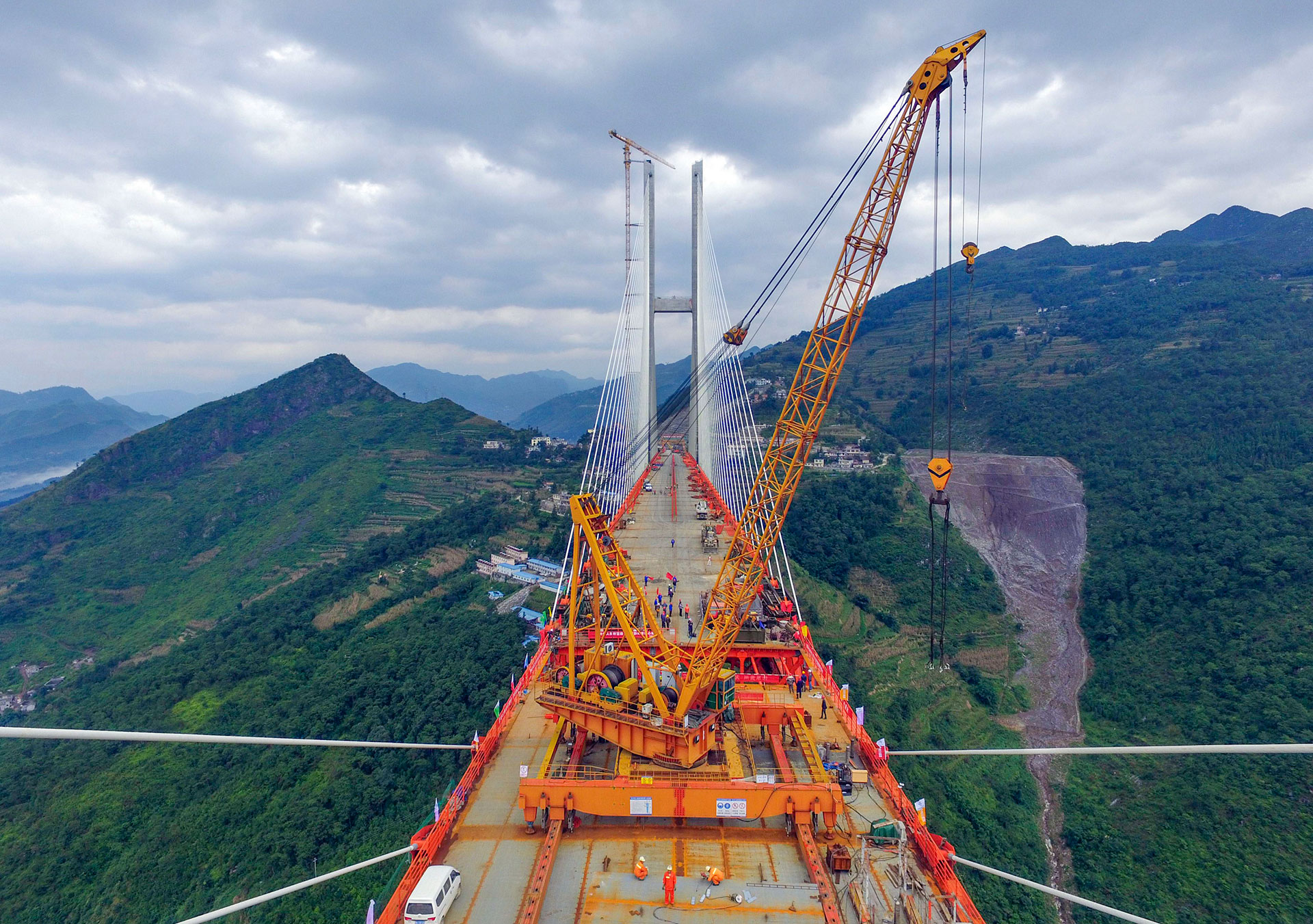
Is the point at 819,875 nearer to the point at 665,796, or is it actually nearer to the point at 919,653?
the point at 665,796

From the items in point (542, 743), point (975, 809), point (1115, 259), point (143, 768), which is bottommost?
point (975, 809)

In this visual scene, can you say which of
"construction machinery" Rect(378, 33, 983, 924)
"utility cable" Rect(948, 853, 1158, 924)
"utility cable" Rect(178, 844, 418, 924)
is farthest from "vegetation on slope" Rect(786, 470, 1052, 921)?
"utility cable" Rect(178, 844, 418, 924)

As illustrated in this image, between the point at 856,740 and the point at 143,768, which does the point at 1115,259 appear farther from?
the point at 143,768

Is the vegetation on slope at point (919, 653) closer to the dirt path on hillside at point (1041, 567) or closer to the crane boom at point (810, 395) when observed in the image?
the dirt path on hillside at point (1041, 567)

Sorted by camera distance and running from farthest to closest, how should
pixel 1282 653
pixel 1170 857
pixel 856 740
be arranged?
pixel 1282 653
pixel 1170 857
pixel 856 740

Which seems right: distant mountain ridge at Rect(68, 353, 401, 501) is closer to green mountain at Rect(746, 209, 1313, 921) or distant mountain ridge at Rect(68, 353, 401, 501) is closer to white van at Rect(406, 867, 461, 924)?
green mountain at Rect(746, 209, 1313, 921)

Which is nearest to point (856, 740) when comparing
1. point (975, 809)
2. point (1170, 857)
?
point (975, 809)

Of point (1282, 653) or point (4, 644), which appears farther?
point (4, 644)

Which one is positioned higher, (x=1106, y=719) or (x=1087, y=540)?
(x=1087, y=540)

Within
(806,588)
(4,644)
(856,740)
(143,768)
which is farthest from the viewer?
(4,644)
